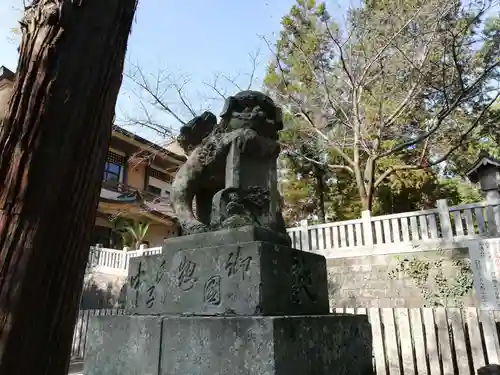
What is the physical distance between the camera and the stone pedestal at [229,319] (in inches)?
67.3

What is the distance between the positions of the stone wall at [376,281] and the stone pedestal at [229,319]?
6773 millimetres

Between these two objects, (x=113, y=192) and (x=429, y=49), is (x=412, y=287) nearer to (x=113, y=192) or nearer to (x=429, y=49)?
(x=429, y=49)

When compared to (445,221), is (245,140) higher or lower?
lower

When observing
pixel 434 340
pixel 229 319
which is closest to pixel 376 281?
pixel 434 340

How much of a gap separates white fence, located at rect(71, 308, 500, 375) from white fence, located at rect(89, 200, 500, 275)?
421 centimetres

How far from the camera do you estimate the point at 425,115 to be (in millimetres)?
12102

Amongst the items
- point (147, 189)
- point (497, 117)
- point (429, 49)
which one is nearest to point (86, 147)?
point (429, 49)

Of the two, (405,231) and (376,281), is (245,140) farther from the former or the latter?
(376,281)

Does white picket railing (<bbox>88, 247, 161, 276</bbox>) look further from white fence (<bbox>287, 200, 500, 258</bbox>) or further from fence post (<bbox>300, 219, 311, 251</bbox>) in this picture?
white fence (<bbox>287, 200, 500, 258</bbox>)

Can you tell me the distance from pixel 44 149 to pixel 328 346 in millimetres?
1659

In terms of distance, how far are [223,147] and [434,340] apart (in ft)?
11.1

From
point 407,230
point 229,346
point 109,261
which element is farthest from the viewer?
point 109,261

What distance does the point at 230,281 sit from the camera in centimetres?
197

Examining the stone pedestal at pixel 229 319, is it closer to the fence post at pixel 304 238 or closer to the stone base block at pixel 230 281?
the stone base block at pixel 230 281
